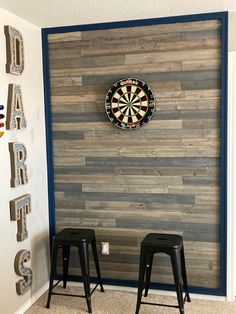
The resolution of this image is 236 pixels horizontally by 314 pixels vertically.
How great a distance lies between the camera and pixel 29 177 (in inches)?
134

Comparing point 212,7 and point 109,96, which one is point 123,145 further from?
point 212,7

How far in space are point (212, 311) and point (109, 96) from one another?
204 centimetres

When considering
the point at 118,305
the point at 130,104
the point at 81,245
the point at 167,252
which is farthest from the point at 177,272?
the point at 130,104

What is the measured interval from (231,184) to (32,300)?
79.6 inches

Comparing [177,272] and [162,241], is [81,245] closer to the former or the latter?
[162,241]

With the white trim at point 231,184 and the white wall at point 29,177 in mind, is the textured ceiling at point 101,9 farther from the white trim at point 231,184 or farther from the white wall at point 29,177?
the white trim at point 231,184

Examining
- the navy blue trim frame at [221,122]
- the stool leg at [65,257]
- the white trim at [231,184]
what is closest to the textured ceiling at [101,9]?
the navy blue trim frame at [221,122]

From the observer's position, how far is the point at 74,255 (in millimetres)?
3758

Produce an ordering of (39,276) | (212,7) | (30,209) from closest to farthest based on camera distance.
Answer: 1. (212,7)
2. (30,209)
3. (39,276)

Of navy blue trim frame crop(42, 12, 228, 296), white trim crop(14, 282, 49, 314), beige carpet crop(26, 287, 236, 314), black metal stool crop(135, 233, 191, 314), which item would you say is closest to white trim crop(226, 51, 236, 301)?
navy blue trim frame crop(42, 12, 228, 296)

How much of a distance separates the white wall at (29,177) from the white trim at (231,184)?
1693mm

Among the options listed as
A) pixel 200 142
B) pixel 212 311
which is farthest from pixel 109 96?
pixel 212 311

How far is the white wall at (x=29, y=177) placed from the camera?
3002mm

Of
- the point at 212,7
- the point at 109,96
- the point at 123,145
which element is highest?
the point at 212,7
